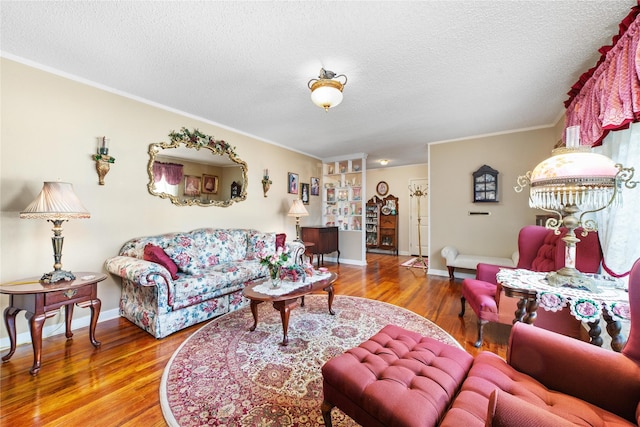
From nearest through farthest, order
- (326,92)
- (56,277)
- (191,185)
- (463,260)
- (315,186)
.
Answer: (56,277)
(326,92)
(191,185)
(463,260)
(315,186)

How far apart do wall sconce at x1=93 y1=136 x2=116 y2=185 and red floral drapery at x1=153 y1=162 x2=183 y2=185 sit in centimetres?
51

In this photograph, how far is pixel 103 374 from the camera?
1803 millimetres

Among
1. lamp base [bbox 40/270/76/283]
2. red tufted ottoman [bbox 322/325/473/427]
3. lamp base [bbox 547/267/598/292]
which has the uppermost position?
lamp base [bbox 547/267/598/292]

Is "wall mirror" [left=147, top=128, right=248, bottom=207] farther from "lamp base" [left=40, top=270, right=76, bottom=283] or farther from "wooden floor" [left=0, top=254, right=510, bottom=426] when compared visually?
"wooden floor" [left=0, top=254, right=510, bottom=426]

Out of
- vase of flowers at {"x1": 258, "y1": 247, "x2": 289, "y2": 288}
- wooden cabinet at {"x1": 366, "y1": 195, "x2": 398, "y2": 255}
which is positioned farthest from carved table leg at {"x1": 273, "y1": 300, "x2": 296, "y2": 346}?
wooden cabinet at {"x1": 366, "y1": 195, "x2": 398, "y2": 255}

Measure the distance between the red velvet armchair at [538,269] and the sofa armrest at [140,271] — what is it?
9.52ft

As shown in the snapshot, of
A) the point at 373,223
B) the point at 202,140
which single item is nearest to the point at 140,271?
the point at 202,140

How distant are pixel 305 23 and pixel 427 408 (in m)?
2.33

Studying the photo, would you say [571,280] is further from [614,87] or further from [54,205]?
[54,205]

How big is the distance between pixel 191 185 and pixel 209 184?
282 mm

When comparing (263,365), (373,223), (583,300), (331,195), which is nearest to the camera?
(583,300)

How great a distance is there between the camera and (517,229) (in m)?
4.00

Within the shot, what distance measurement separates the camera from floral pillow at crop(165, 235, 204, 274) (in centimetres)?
273

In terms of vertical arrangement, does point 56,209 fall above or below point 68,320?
above
